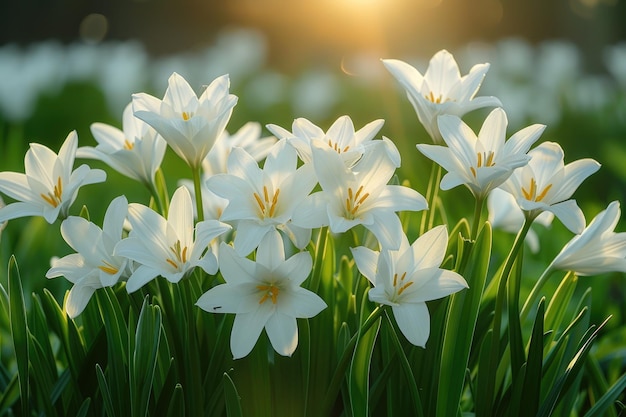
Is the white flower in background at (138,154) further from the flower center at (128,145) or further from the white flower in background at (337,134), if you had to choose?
the white flower in background at (337,134)

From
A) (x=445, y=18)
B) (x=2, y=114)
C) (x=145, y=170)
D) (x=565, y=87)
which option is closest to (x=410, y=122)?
(x=565, y=87)

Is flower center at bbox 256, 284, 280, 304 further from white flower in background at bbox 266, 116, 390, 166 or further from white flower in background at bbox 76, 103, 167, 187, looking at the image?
white flower in background at bbox 76, 103, 167, 187

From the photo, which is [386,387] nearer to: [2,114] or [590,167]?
[590,167]

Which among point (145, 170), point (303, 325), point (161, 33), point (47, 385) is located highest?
point (161, 33)

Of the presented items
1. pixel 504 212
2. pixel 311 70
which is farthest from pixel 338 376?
pixel 311 70

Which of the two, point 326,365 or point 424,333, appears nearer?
point 424,333

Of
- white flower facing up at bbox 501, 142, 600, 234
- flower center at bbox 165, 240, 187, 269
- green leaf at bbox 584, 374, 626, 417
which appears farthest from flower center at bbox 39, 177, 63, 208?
green leaf at bbox 584, 374, 626, 417
